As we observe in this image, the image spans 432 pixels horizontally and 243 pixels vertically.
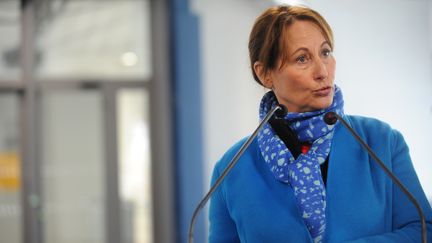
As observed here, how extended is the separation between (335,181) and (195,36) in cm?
403

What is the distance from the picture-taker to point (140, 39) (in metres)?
5.69

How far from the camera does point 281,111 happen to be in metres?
1.33

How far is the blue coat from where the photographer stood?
4.25 feet

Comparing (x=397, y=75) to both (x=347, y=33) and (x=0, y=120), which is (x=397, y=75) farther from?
(x=0, y=120)

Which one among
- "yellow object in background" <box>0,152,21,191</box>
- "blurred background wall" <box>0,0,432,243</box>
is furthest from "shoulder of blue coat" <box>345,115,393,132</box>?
"yellow object in background" <box>0,152,21,191</box>

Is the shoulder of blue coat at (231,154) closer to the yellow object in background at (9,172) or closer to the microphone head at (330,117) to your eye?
the microphone head at (330,117)

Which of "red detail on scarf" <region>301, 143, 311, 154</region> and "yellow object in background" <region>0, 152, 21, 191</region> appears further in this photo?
"yellow object in background" <region>0, 152, 21, 191</region>

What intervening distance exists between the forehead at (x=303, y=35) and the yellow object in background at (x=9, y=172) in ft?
14.5

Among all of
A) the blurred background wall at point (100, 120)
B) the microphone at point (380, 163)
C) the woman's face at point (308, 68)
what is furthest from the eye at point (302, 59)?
the blurred background wall at point (100, 120)

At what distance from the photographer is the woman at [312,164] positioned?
1304mm

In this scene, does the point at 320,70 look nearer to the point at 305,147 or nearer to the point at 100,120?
the point at 305,147

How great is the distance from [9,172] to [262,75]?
14.3 ft

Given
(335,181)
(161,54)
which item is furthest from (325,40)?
(161,54)

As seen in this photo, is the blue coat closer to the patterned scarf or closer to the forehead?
the patterned scarf
